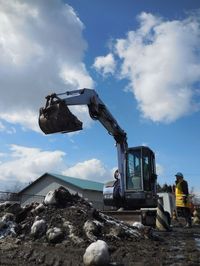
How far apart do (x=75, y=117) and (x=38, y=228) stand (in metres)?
4.82

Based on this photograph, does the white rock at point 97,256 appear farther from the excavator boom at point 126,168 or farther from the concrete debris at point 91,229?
the excavator boom at point 126,168

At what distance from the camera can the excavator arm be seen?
11461mm

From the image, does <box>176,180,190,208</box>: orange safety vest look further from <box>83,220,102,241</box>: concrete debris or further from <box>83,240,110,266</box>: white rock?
<box>83,240,110,266</box>: white rock

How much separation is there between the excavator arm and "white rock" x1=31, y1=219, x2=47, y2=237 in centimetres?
411

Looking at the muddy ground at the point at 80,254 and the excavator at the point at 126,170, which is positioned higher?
the excavator at the point at 126,170

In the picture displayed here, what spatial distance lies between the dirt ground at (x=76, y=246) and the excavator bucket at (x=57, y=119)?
2930 mm

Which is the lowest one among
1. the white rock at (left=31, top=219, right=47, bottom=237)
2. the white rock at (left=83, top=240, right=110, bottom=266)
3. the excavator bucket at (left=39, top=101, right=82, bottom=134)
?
the white rock at (left=83, top=240, right=110, bottom=266)

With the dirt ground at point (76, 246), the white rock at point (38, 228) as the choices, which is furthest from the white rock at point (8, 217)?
the white rock at point (38, 228)

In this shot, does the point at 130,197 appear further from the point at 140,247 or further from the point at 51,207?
the point at 140,247

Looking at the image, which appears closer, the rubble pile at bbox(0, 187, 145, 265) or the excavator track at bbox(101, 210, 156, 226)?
the rubble pile at bbox(0, 187, 145, 265)

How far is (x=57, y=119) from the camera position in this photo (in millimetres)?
11375

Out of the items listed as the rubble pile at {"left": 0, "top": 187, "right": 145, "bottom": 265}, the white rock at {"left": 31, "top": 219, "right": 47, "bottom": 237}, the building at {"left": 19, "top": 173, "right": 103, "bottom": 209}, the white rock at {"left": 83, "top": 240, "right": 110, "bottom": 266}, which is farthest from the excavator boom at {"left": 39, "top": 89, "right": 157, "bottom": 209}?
the building at {"left": 19, "top": 173, "right": 103, "bottom": 209}

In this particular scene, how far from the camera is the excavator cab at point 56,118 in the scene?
1141 centimetres

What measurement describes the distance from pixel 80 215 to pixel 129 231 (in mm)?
1148
